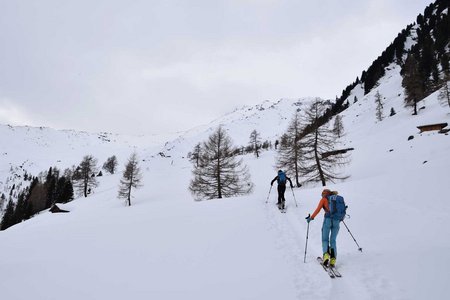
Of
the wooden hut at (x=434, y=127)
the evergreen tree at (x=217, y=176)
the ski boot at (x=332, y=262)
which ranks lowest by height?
the ski boot at (x=332, y=262)

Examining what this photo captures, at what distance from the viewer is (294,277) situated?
6527 millimetres

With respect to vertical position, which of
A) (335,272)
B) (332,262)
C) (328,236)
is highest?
(328,236)

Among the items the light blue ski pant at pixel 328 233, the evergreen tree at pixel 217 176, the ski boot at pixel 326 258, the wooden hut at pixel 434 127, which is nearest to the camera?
the ski boot at pixel 326 258

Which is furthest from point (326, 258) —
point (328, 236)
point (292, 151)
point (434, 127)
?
point (434, 127)

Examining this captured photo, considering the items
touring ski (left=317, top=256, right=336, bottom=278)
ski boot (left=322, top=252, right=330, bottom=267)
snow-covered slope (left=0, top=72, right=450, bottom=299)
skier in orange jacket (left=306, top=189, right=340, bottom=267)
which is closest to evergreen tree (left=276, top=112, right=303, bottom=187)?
snow-covered slope (left=0, top=72, right=450, bottom=299)

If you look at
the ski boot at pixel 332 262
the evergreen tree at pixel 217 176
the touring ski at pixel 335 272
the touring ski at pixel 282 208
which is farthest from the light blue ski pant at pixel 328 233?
the evergreen tree at pixel 217 176

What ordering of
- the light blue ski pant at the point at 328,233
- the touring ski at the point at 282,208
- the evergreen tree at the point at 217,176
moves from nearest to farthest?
the light blue ski pant at the point at 328,233 → the touring ski at the point at 282,208 → the evergreen tree at the point at 217,176

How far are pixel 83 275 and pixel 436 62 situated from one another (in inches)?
3706

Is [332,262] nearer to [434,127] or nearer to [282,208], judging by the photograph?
[282,208]

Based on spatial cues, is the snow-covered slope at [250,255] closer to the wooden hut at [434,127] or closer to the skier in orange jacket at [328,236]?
the skier in orange jacket at [328,236]

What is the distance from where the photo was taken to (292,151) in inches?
1088

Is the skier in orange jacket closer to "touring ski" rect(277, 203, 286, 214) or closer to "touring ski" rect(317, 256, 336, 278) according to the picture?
"touring ski" rect(317, 256, 336, 278)

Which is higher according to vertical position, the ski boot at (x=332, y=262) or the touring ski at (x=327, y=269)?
the ski boot at (x=332, y=262)

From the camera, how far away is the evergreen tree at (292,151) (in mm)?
27234
